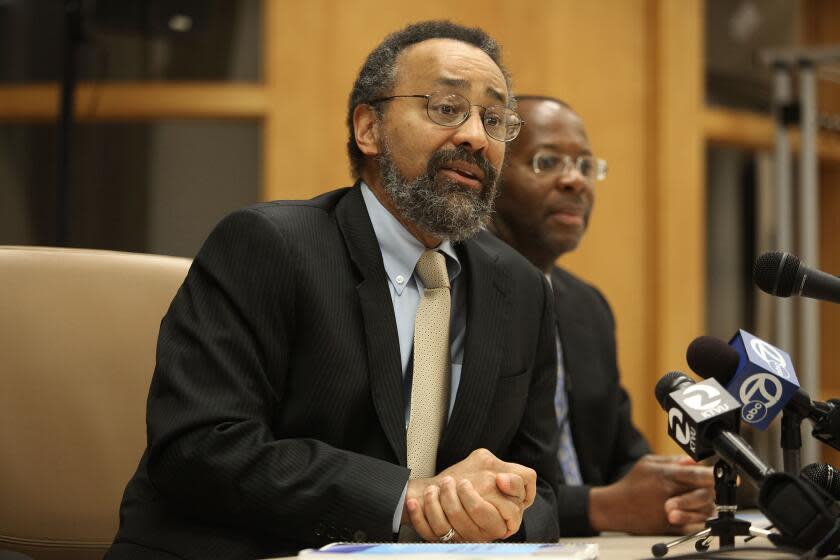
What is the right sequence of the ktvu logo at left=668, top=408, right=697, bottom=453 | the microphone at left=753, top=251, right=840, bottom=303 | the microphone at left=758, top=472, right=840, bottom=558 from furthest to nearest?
the microphone at left=753, top=251, right=840, bottom=303
the ktvu logo at left=668, top=408, right=697, bottom=453
the microphone at left=758, top=472, right=840, bottom=558

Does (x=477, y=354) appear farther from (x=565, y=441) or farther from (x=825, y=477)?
(x=565, y=441)

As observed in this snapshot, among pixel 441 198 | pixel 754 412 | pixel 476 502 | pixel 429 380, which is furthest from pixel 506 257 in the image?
pixel 754 412

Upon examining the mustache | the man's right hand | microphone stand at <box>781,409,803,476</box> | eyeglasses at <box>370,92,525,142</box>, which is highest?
eyeglasses at <box>370,92,525,142</box>

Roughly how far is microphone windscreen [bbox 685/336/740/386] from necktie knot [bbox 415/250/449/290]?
23.1 inches

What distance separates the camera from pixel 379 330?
160cm

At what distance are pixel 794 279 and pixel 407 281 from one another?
67 centimetres

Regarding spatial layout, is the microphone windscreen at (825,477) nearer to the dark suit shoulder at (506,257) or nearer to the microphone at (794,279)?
the microphone at (794,279)

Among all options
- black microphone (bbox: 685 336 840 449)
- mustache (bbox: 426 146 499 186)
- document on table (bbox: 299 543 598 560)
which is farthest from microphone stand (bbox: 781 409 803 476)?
mustache (bbox: 426 146 499 186)

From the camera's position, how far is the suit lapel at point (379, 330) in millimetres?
1561

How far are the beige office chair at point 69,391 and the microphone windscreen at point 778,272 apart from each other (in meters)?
1.11

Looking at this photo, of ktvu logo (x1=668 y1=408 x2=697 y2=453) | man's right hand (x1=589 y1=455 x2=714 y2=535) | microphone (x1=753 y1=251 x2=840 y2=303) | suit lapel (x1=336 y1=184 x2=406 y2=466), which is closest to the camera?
ktvu logo (x1=668 y1=408 x2=697 y2=453)

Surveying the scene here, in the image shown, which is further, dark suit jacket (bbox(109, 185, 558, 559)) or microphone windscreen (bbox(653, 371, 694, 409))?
dark suit jacket (bbox(109, 185, 558, 559))

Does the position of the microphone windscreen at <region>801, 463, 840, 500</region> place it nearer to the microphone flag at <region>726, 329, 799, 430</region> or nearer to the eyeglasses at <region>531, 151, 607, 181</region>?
the microphone flag at <region>726, 329, 799, 430</region>

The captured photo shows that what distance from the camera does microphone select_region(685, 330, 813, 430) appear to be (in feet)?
3.85
